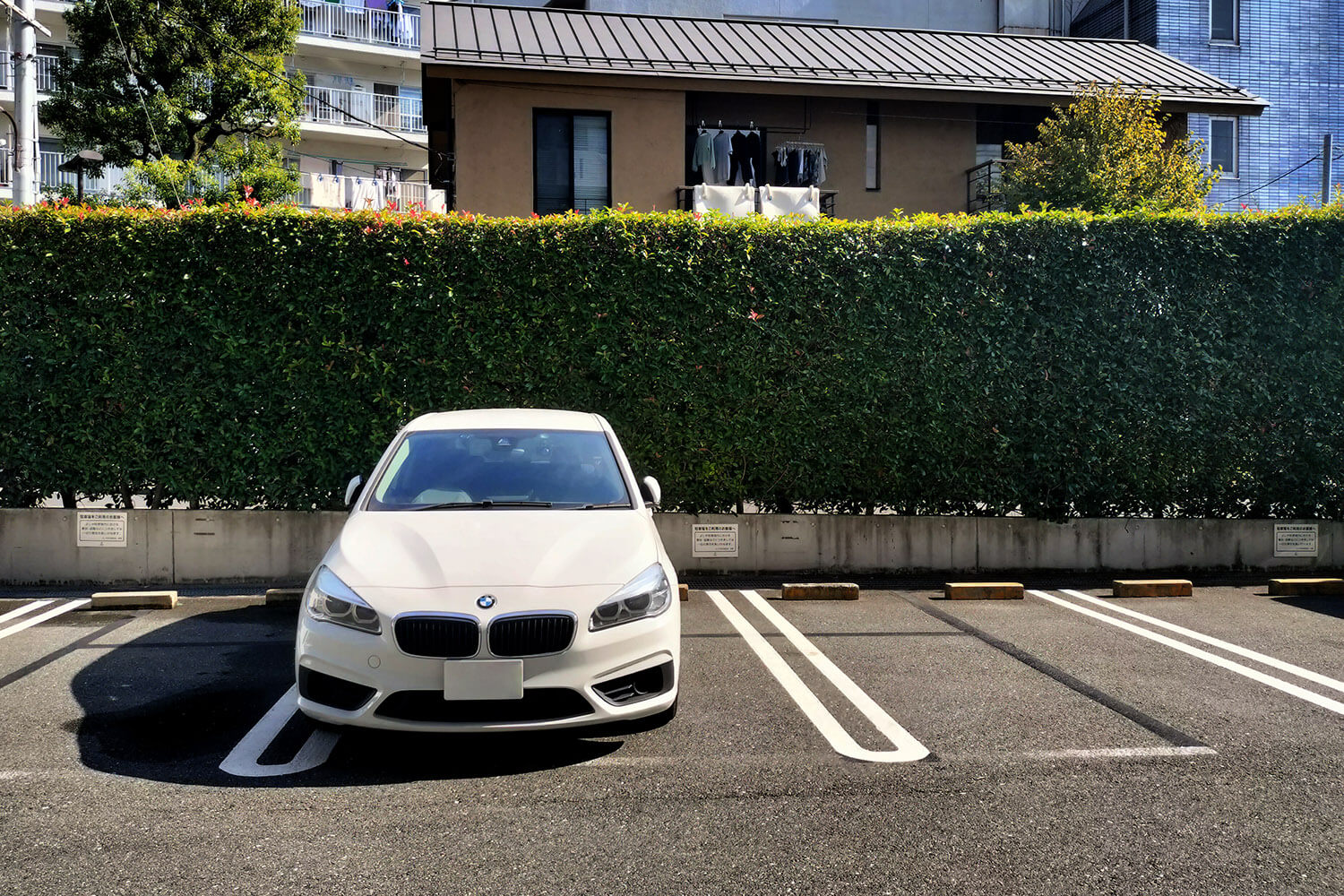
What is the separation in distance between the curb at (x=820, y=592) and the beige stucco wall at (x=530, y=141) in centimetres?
1076

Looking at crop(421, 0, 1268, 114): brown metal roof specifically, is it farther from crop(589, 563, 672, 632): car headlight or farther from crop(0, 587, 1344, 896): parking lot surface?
crop(589, 563, 672, 632): car headlight

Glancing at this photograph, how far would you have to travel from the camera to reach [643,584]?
4.78m

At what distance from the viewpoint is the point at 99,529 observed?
28.9ft

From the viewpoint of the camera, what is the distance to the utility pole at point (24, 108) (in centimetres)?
1443

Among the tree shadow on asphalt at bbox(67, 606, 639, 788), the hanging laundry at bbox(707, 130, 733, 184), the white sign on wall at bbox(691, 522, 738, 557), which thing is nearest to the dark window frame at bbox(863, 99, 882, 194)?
the hanging laundry at bbox(707, 130, 733, 184)

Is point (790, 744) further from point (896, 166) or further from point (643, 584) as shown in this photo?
point (896, 166)

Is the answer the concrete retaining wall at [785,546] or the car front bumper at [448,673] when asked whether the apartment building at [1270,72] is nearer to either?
the concrete retaining wall at [785,546]

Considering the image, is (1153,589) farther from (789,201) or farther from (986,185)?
(986,185)

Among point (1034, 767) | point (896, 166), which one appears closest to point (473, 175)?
point (896, 166)

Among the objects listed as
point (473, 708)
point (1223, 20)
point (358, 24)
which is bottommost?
point (473, 708)

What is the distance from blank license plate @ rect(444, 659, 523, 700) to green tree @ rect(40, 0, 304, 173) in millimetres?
19305

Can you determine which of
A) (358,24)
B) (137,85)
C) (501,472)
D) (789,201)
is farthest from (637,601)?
(358,24)

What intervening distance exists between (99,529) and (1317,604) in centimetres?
1014

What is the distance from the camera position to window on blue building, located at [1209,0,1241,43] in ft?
82.7
